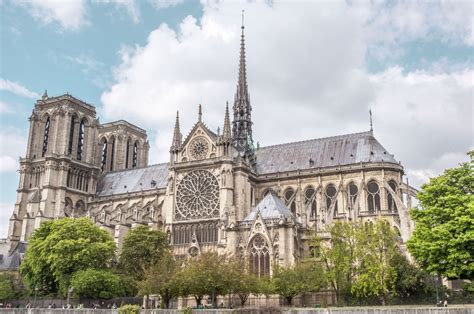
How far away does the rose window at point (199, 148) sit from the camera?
62438 millimetres

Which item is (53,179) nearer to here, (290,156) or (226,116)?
(226,116)

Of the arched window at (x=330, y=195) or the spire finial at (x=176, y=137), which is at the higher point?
the spire finial at (x=176, y=137)

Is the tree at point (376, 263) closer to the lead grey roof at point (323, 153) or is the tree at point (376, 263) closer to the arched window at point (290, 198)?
the arched window at point (290, 198)

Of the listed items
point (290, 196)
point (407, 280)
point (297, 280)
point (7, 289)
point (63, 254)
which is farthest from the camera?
point (290, 196)

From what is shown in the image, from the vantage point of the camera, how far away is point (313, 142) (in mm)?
68750

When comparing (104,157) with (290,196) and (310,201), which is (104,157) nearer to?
(290,196)

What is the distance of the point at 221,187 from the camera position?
59000 millimetres

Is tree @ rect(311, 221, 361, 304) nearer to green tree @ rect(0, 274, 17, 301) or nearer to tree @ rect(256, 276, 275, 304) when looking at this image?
tree @ rect(256, 276, 275, 304)

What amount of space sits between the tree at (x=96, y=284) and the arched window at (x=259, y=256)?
42.0ft

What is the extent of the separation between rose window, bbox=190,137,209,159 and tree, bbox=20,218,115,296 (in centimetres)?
1470

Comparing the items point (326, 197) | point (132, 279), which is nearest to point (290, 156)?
point (326, 197)

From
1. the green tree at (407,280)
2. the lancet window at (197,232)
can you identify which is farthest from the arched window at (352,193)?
the green tree at (407,280)

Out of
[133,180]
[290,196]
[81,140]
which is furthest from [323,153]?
[81,140]

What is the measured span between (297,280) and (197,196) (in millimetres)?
24004
